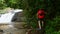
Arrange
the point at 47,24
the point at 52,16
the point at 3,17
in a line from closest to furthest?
1. the point at 47,24
2. the point at 52,16
3. the point at 3,17

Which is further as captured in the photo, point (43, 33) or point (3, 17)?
point (3, 17)

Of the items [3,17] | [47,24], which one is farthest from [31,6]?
[3,17]

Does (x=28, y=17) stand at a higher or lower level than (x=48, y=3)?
lower

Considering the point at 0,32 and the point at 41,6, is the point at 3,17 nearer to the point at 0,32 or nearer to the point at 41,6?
the point at 0,32

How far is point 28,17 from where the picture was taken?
39.5 feet

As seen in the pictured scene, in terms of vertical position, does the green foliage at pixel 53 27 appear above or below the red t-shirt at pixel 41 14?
below

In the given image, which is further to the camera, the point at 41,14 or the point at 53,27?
the point at 41,14

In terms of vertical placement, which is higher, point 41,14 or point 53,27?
point 41,14

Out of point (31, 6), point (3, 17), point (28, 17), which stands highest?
point (31, 6)

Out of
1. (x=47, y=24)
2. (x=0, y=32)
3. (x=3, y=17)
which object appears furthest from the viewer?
(x=3, y=17)

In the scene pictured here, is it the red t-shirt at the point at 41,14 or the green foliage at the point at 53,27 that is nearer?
the green foliage at the point at 53,27

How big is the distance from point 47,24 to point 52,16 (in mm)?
806

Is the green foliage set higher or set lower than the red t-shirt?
lower

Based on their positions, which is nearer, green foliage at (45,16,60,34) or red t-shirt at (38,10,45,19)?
green foliage at (45,16,60,34)
